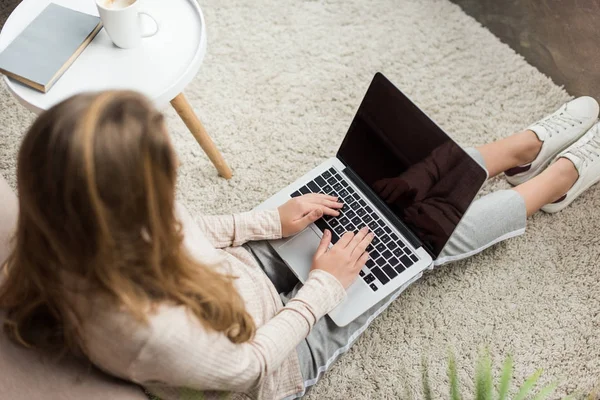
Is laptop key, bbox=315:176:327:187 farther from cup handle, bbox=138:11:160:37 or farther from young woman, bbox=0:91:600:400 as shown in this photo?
cup handle, bbox=138:11:160:37

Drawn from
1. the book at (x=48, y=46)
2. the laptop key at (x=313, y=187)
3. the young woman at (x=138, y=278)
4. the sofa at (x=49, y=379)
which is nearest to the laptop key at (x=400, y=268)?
the young woman at (x=138, y=278)

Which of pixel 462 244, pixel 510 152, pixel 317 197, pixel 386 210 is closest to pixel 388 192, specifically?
pixel 386 210

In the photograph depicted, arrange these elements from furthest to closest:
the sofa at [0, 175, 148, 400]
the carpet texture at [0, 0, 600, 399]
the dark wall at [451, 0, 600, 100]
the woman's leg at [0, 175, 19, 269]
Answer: the dark wall at [451, 0, 600, 100], the carpet texture at [0, 0, 600, 399], the woman's leg at [0, 175, 19, 269], the sofa at [0, 175, 148, 400]

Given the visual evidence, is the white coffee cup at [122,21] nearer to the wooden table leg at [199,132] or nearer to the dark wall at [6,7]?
the wooden table leg at [199,132]

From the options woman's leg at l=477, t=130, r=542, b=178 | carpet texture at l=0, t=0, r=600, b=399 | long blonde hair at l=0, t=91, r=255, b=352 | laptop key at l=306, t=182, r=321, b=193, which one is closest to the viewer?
long blonde hair at l=0, t=91, r=255, b=352

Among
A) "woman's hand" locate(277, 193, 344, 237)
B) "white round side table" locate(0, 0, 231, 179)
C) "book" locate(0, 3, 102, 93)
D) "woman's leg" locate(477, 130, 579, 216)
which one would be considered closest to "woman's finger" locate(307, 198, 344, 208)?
"woman's hand" locate(277, 193, 344, 237)

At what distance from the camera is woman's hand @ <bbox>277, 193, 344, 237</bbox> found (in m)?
1.07

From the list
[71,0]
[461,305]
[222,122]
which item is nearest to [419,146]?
[461,305]

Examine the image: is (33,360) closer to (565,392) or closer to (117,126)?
(117,126)

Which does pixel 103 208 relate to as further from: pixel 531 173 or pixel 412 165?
pixel 531 173

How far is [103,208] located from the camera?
0.55 m

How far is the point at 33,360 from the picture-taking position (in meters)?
0.72

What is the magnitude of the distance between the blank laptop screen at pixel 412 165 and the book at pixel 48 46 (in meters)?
0.61

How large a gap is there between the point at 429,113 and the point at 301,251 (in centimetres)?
75
